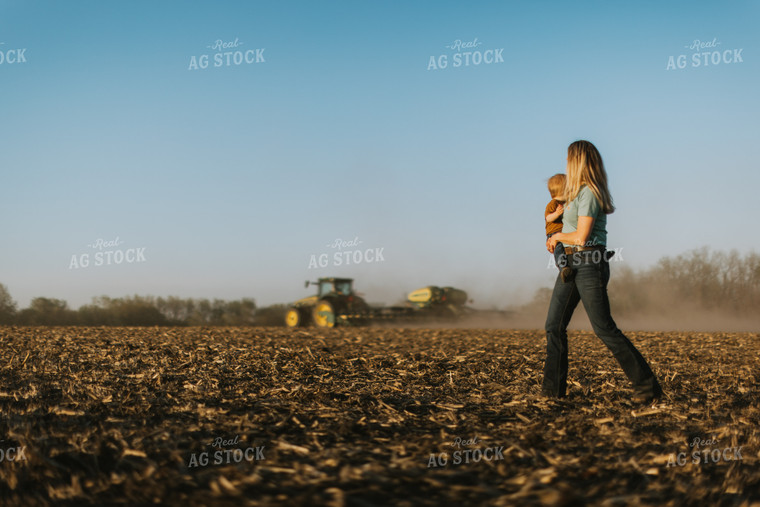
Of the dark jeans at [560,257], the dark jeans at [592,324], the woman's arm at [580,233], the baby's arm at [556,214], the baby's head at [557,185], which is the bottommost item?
the dark jeans at [592,324]

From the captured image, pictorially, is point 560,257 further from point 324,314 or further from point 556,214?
point 324,314

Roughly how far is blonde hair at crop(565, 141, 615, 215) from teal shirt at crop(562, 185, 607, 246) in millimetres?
51

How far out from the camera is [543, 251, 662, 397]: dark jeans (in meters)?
4.98

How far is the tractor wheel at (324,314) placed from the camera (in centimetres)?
2267

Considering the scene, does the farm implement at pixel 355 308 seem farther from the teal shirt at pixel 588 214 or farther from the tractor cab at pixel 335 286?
the teal shirt at pixel 588 214

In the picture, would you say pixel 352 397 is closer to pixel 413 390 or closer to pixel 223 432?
pixel 413 390

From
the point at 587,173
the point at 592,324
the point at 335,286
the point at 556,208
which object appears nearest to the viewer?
the point at 592,324

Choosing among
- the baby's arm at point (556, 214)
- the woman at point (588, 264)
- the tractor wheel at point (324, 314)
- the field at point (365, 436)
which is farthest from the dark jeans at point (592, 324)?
the tractor wheel at point (324, 314)

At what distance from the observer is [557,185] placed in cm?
554

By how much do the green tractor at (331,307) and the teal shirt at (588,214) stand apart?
17701 mm

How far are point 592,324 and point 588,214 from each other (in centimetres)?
97

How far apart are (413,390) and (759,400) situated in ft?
11.7

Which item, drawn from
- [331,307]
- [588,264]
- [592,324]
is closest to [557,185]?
[588,264]

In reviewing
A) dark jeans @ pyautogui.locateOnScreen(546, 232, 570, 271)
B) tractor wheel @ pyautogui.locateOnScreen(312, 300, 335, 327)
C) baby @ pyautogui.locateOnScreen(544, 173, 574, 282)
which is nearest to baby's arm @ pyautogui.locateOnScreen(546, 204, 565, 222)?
baby @ pyautogui.locateOnScreen(544, 173, 574, 282)
